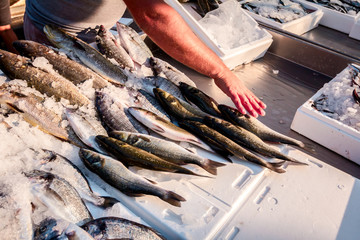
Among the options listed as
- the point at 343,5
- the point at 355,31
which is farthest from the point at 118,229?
the point at 343,5

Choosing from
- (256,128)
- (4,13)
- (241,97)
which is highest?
(4,13)

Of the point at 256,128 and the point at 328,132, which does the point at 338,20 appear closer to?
the point at 328,132

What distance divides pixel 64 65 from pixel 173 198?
3.95 ft

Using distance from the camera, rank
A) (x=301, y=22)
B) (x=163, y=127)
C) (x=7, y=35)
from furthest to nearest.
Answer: (x=301, y=22) → (x=7, y=35) → (x=163, y=127)

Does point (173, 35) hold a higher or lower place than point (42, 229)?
higher

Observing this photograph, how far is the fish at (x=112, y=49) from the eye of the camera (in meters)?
2.45

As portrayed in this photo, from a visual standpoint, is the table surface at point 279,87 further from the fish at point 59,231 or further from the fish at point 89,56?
the fish at point 59,231

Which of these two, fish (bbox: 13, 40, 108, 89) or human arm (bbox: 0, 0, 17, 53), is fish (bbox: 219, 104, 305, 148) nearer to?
fish (bbox: 13, 40, 108, 89)

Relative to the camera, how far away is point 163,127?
1.92 metres

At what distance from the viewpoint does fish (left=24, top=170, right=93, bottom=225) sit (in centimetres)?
135

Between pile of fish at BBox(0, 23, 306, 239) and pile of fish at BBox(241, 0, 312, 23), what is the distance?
7.95 feet

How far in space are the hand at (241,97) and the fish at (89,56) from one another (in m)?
0.75

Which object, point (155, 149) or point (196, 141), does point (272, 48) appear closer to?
point (196, 141)

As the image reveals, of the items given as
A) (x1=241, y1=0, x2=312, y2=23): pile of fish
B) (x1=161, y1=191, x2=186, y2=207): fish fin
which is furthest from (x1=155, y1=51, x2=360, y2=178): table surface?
(x1=161, y1=191, x2=186, y2=207): fish fin
